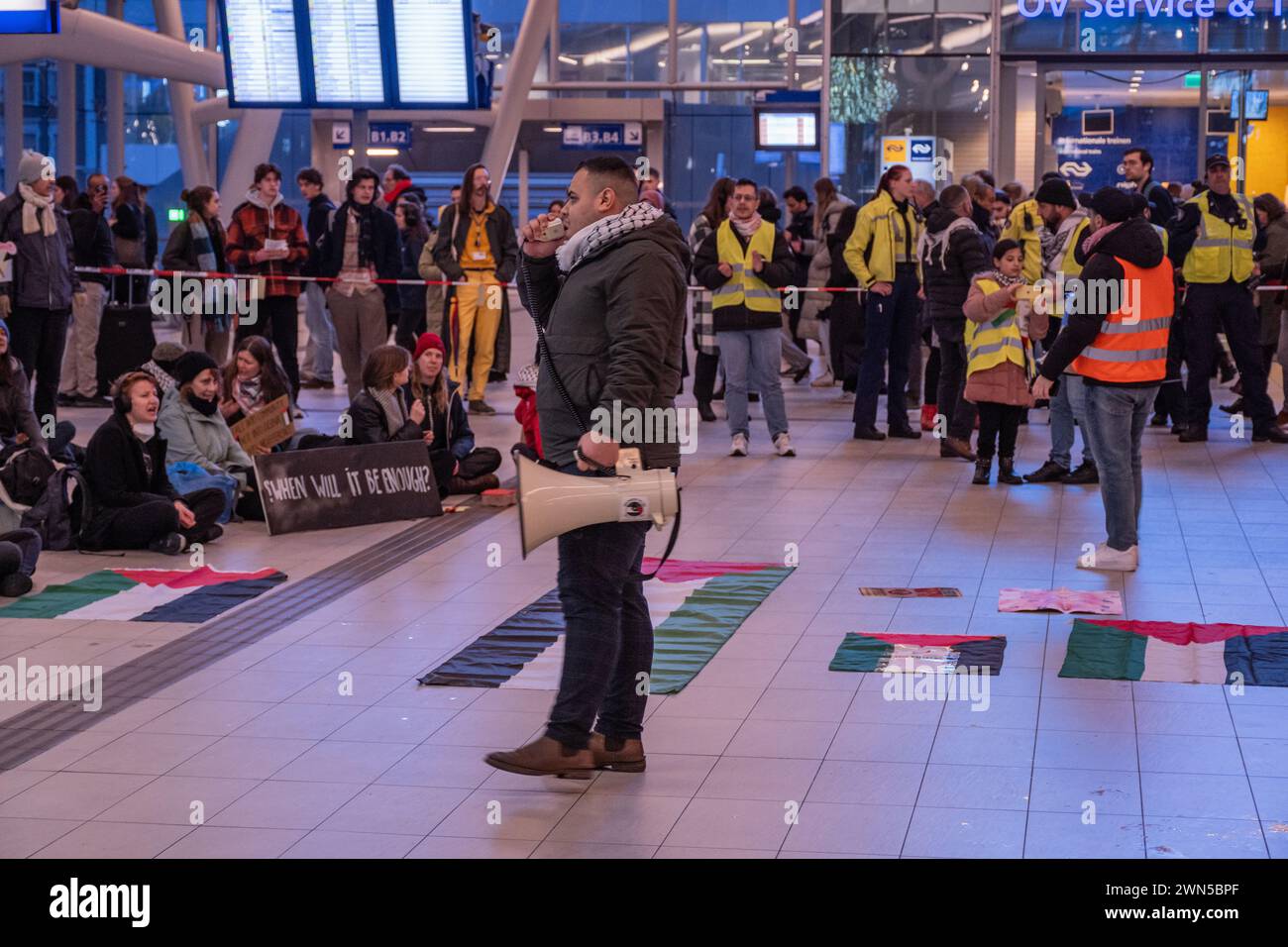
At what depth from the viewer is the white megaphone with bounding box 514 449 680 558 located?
199 inches

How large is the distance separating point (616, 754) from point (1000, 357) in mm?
6318

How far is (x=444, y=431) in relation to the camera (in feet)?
35.5

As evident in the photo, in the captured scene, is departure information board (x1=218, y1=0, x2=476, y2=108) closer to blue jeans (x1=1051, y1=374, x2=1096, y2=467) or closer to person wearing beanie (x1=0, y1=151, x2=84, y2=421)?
person wearing beanie (x1=0, y1=151, x2=84, y2=421)

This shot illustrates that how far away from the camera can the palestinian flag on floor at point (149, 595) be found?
25.1 ft

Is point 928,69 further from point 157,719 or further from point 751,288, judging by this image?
point 157,719

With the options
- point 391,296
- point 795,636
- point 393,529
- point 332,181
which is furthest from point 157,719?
point 332,181

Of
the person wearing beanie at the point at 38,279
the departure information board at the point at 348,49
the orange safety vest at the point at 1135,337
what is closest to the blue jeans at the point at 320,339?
the departure information board at the point at 348,49

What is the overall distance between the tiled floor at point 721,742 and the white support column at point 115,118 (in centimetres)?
1818

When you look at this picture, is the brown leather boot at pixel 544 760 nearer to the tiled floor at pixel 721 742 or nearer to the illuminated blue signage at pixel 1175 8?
the tiled floor at pixel 721 742

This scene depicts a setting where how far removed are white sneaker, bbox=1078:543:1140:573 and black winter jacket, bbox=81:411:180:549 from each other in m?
4.53

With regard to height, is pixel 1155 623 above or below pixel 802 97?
below

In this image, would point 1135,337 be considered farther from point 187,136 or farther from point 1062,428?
point 187,136

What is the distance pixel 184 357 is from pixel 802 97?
20166 mm

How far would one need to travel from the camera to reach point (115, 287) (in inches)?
655
